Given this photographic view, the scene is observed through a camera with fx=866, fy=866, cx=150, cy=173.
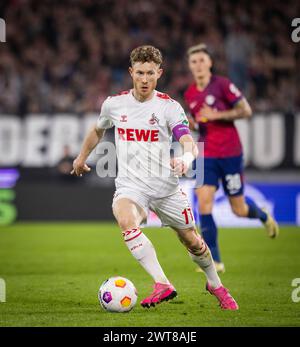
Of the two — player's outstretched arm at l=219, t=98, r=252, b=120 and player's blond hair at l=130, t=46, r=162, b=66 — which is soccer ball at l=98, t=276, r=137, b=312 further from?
player's outstretched arm at l=219, t=98, r=252, b=120

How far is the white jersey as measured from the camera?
302 inches

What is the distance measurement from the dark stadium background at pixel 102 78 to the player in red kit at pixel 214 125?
673 cm

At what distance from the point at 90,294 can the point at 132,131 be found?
6.58ft

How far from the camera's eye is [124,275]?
413 inches

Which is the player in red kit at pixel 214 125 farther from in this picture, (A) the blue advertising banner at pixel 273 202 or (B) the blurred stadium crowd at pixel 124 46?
(B) the blurred stadium crowd at pixel 124 46

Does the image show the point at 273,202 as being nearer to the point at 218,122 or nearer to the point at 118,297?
the point at 218,122

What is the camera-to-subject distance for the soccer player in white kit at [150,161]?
7539 mm

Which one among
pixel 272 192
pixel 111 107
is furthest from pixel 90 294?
pixel 272 192

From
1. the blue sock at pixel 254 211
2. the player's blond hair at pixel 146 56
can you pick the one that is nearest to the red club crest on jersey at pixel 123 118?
the player's blond hair at pixel 146 56

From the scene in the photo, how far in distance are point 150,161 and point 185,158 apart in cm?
84

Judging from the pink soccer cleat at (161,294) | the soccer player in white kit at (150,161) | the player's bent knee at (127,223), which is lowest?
the pink soccer cleat at (161,294)

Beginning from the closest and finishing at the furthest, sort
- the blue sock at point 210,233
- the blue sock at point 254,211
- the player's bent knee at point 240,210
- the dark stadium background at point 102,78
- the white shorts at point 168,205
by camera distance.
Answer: the white shorts at point 168,205, the blue sock at point 210,233, the player's bent knee at point 240,210, the blue sock at point 254,211, the dark stadium background at point 102,78

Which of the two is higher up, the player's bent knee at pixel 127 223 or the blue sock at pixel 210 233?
the player's bent knee at pixel 127 223

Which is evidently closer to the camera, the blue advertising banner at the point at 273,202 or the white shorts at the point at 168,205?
the white shorts at the point at 168,205
